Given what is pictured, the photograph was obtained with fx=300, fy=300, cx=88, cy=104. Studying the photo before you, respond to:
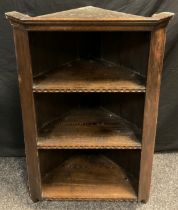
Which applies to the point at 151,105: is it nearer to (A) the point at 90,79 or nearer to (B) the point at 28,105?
(A) the point at 90,79

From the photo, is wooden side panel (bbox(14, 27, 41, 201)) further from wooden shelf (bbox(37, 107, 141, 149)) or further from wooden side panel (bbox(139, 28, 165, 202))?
wooden side panel (bbox(139, 28, 165, 202))

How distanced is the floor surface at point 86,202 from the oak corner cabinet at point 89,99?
0.07 m

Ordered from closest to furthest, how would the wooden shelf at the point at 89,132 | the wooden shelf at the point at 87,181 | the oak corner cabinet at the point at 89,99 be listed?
1. the oak corner cabinet at the point at 89,99
2. the wooden shelf at the point at 89,132
3. the wooden shelf at the point at 87,181

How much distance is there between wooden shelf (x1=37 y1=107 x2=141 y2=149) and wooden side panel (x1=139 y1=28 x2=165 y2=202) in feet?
0.18

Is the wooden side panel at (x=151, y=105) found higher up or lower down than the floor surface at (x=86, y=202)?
higher up

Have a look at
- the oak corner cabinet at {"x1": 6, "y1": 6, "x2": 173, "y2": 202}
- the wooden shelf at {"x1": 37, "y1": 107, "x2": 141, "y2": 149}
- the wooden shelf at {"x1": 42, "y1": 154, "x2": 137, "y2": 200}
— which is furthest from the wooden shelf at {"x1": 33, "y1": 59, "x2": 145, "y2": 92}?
the wooden shelf at {"x1": 42, "y1": 154, "x2": 137, "y2": 200}

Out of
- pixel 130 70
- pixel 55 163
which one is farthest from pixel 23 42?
pixel 55 163

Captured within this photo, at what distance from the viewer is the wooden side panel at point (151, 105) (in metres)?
1.08

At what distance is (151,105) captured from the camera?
118 centimetres

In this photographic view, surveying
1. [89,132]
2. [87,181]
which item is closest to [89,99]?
[89,132]

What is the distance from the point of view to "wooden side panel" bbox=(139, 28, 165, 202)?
1.08 metres

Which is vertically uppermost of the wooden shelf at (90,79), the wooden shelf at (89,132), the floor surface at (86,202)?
the wooden shelf at (90,79)

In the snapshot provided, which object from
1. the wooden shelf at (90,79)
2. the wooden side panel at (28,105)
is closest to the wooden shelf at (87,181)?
the wooden side panel at (28,105)

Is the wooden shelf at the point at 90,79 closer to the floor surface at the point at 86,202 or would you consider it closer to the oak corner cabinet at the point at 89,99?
the oak corner cabinet at the point at 89,99
